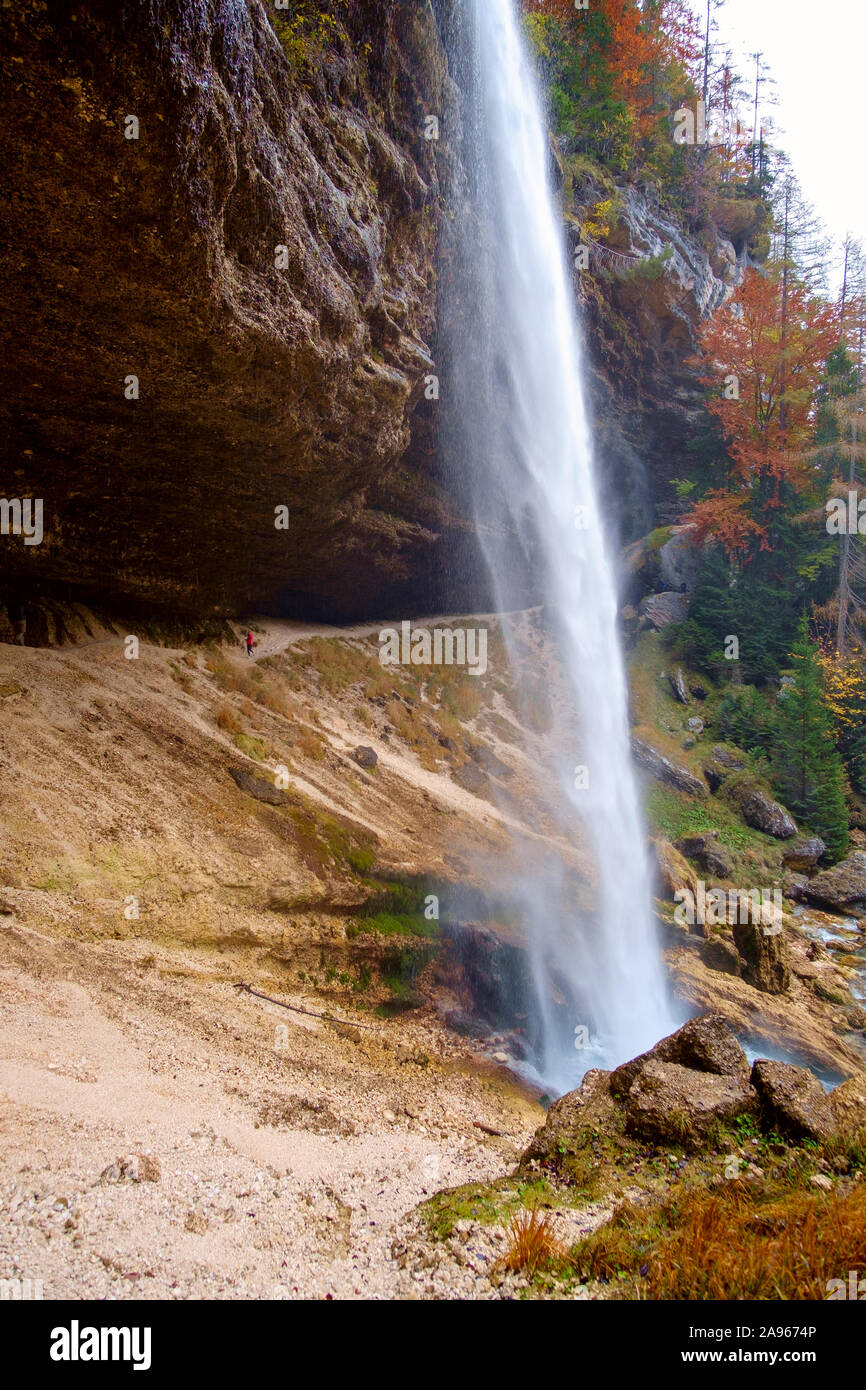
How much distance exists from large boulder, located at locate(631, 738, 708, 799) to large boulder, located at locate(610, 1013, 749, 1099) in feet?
45.3

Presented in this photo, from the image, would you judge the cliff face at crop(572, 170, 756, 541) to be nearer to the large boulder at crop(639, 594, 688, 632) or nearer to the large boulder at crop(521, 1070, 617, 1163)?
the large boulder at crop(639, 594, 688, 632)

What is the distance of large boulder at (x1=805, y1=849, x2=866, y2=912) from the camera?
16000mm

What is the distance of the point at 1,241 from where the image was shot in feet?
21.0

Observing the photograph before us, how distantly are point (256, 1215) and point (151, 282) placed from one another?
8.64 metres

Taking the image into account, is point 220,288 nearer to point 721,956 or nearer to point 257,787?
point 257,787

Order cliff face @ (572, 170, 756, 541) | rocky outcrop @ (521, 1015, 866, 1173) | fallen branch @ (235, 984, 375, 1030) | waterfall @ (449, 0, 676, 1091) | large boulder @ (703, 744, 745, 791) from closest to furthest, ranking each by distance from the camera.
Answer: rocky outcrop @ (521, 1015, 866, 1173), fallen branch @ (235, 984, 375, 1030), waterfall @ (449, 0, 676, 1091), large boulder @ (703, 744, 745, 791), cliff face @ (572, 170, 756, 541)

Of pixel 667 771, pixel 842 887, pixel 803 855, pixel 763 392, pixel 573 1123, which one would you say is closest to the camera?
pixel 573 1123

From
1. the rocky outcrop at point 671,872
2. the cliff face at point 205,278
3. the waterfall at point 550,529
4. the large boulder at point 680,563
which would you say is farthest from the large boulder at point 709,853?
the large boulder at point 680,563

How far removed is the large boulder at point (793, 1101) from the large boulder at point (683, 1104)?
16 cm

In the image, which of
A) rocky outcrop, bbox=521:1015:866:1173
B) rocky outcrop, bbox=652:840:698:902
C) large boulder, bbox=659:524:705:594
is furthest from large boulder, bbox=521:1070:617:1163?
large boulder, bbox=659:524:705:594

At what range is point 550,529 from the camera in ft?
66.4

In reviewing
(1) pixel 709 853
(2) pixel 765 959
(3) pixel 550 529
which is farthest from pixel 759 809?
(3) pixel 550 529

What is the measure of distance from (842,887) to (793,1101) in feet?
43.2

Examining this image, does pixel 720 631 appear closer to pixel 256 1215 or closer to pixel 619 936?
pixel 619 936
